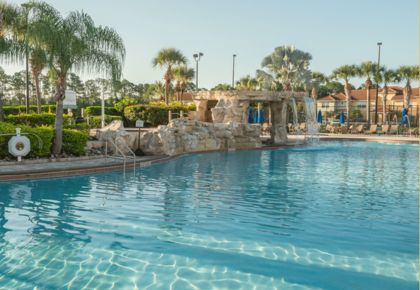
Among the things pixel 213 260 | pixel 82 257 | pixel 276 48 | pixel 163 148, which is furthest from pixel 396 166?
pixel 276 48

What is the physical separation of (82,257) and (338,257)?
380cm

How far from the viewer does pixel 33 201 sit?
377 inches

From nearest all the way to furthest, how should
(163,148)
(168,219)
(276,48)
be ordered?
(168,219) < (163,148) < (276,48)

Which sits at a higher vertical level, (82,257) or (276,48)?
(276,48)

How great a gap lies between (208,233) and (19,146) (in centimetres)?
925

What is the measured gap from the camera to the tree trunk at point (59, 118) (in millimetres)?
15133

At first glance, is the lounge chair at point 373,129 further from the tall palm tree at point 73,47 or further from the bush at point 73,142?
the bush at point 73,142

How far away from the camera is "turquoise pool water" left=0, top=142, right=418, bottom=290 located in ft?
18.2

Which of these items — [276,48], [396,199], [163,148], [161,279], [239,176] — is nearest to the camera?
[161,279]

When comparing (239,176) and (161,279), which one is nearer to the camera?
(161,279)

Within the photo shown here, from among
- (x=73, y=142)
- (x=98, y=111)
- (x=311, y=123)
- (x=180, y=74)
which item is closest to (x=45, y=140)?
(x=73, y=142)

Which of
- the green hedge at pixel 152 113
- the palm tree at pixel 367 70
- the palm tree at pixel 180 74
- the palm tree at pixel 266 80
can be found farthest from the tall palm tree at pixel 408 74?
the green hedge at pixel 152 113

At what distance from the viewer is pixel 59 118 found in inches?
605

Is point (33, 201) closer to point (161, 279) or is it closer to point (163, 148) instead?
point (161, 279)
